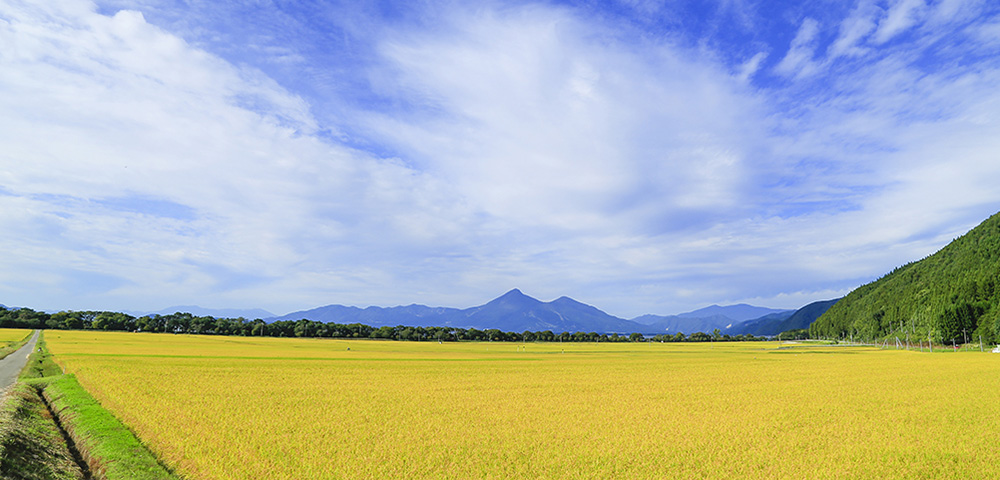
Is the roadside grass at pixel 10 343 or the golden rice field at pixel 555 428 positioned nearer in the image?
the golden rice field at pixel 555 428

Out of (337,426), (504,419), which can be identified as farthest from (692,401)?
(337,426)

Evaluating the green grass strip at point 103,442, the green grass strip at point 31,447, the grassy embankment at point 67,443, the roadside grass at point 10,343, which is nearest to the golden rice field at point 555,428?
the green grass strip at point 103,442

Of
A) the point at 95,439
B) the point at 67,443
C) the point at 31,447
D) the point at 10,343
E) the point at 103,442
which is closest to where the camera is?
the point at 31,447

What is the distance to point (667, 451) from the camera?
1753 centimetres

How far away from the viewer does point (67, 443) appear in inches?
773

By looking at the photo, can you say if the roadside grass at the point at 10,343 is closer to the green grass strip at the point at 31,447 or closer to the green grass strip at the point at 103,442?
the green grass strip at the point at 103,442

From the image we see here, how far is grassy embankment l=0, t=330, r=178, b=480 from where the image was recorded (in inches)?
582

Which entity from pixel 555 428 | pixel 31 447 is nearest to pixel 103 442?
pixel 31 447

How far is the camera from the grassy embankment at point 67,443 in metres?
14.8

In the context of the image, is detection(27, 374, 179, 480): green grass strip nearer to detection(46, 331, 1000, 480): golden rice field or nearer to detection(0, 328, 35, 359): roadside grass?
detection(46, 331, 1000, 480): golden rice field

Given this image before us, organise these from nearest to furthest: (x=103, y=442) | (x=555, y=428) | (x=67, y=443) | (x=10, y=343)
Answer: (x=103, y=442), (x=67, y=443), (x=555, y=428), (x=10, y=343)

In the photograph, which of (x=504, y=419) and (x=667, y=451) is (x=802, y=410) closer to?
(x=667, y=451)

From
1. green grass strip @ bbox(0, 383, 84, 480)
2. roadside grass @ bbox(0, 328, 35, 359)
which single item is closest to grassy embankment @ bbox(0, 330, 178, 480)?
green grass strip @ bbox(0, 383, 84, 480)

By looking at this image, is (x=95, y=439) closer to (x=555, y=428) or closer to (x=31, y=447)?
(x=31, y=447)
